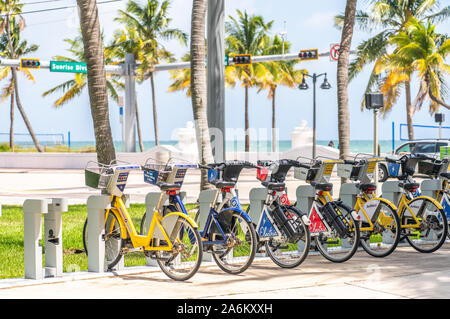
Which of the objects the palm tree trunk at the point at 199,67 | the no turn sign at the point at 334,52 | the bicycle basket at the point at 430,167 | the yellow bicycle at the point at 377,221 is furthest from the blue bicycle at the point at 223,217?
the no turn sign at the point at 334,52

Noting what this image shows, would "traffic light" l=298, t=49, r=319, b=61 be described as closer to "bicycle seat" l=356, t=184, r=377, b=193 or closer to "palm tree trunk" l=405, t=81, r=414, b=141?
"palm tree trunk" l=405, t=81, r=414, b=141

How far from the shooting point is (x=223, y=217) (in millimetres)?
7391

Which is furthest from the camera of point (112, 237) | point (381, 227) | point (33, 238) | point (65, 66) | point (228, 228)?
point (65, 66)

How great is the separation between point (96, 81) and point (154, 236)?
290 cm

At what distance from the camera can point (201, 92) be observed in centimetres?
1260

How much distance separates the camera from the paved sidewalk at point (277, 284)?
6340 millimetres

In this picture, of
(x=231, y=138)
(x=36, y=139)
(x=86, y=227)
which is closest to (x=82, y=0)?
(x=86, y=227)

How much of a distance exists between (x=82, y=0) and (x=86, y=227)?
329 centimetres

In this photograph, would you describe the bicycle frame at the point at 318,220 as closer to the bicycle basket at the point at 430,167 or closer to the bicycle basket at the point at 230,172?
the bicycle basket at the point at 230,172

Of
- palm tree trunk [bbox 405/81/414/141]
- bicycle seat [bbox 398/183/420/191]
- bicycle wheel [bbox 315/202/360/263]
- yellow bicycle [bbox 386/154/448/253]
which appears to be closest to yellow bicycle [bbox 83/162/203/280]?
bicycle wheel [bbox 315/202/360/263]

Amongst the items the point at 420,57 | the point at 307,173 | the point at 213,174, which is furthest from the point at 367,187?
the point at 420,57

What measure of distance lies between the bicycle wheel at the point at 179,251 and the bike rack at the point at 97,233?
2.02 ft

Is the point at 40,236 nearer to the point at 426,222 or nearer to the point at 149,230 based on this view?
the point at 149,230
